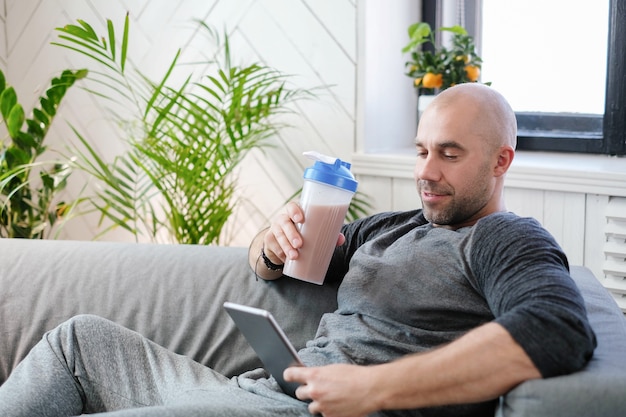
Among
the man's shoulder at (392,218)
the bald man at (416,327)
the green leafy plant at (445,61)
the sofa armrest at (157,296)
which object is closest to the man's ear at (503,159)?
the bald man at (416,327)

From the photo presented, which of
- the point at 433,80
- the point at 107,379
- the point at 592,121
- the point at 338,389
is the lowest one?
the point at 107,379

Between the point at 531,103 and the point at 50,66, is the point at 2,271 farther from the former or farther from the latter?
the point at 531,103

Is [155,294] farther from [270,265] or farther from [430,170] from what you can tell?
[430,170]

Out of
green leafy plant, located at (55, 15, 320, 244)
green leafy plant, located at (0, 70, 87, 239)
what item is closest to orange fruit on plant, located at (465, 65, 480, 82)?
green leafy plant, located at (55, 15, 320, 244)

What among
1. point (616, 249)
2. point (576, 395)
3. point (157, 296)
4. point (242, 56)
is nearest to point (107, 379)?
point (157, 296)

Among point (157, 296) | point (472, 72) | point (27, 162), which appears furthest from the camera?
point (27, 162)

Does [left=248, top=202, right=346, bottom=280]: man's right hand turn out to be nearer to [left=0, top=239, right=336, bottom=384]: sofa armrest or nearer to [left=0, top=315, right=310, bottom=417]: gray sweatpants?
[left=0, top=239, right=336, bottom=384]: sofa armrest

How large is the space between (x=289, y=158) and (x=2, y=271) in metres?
0.99

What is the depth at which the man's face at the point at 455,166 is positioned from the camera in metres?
1.67

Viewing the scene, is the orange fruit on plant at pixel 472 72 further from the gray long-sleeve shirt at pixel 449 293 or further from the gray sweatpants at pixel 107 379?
the gray sweatpants at pixel 107 379

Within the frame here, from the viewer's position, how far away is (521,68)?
270 cm

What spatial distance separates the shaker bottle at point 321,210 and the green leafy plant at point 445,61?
100 cm

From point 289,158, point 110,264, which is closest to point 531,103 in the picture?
point 289,158

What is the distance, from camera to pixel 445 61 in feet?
8.50
